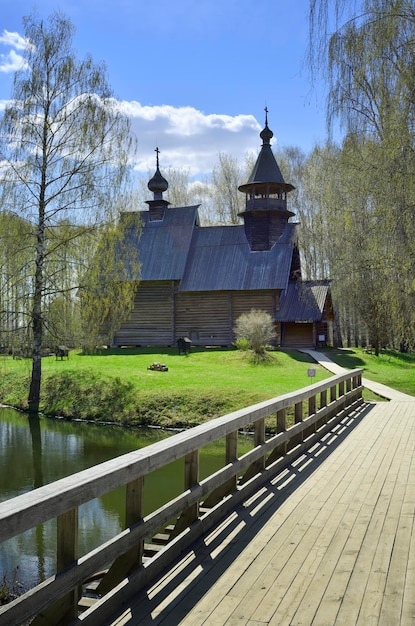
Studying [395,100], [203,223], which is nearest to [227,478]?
[395,100]

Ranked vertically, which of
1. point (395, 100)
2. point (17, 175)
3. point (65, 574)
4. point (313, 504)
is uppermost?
point (17, 175)

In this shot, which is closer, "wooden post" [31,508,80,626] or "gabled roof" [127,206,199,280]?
"wooden post" [31,508,80,626]

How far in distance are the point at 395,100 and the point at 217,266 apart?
2479cm

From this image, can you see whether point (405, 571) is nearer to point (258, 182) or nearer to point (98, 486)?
point (98, 486)

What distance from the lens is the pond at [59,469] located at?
7438 mm

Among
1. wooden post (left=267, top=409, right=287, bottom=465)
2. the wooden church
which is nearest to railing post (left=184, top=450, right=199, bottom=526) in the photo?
wooden post (left=267, top=409, right=287, bottom=465)

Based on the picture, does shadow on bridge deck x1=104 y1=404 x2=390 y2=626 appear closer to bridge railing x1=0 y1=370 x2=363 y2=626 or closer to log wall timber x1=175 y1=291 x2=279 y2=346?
bridge railing x1=0 y1=370 x2=363 y2=626

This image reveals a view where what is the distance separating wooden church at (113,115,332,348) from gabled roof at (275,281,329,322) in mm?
50

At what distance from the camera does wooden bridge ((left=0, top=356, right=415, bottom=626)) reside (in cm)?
309

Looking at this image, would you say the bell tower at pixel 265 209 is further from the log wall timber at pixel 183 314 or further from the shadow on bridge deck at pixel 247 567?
the shadow on bridge deck at pixel 247 567

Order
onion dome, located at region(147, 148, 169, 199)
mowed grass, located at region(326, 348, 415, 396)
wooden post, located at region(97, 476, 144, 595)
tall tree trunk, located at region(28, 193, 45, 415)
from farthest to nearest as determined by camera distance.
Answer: onion dome, located at region(147, 148, 169, 199), mowed grass, located at region(326, 348, 415, 396), tall tree trunk, located at region(28, 193, 45, 415), wooden post, located at region(97, 476, 144, 595)

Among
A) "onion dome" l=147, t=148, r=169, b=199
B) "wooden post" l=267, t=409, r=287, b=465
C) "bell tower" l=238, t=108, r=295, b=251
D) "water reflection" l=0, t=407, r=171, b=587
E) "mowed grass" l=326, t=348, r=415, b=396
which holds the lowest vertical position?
"water reflection" l=0, t=407, r=171, b=587

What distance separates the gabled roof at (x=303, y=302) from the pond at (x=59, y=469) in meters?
14.9

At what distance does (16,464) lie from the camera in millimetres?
12695
